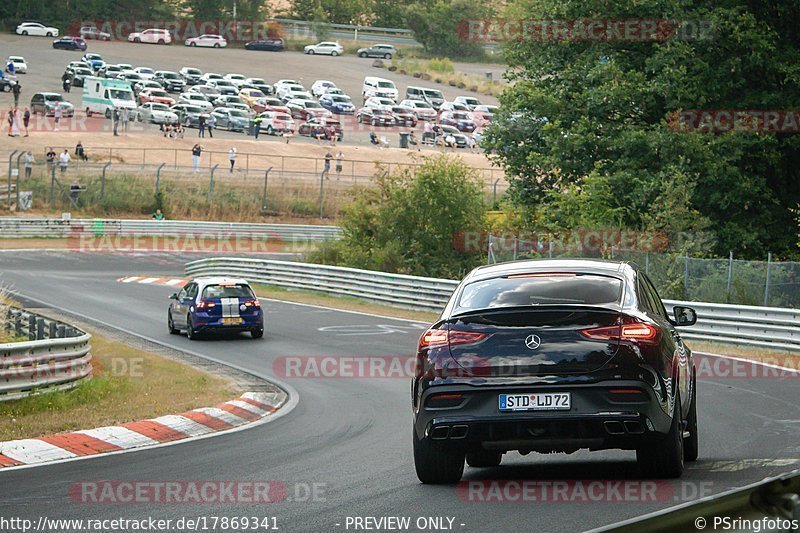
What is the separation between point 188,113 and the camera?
80562 mm

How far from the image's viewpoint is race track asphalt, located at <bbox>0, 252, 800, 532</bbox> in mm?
8273

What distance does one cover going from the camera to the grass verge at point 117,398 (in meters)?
13.7

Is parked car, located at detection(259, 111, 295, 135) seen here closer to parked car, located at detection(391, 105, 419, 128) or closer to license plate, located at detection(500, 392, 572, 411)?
parked car, located at detection(391, 105, 419, 128)

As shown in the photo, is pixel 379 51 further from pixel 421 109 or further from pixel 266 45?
pixel 421 109

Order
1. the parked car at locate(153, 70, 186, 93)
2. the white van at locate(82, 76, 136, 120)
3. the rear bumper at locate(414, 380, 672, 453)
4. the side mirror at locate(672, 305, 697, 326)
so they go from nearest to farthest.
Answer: the rear bumper at locate(414, 380, 672, 453) < the side mirror at locate(672, 305, 697, 326) < the white van at locate(82, 76, 136, 120) < the parked car at locate(153, 70, 186, 93)

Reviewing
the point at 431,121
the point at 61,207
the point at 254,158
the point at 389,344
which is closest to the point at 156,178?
the point at 61,207

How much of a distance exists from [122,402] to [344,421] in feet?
10.8

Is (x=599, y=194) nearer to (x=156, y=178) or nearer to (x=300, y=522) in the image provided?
(x=300, y=522)

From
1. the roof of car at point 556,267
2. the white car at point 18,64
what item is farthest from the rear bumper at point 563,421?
the white car at point 18,64

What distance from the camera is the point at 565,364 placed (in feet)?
28.6

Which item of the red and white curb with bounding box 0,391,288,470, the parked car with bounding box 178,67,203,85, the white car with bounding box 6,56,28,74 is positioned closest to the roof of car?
the red and white curb with bounding box 0,391,288,470

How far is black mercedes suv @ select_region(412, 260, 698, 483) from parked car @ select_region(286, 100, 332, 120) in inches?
3023

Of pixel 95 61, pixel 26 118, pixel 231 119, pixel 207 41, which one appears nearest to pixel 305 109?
pixel 231 119

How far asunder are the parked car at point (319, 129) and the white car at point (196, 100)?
6182mm
